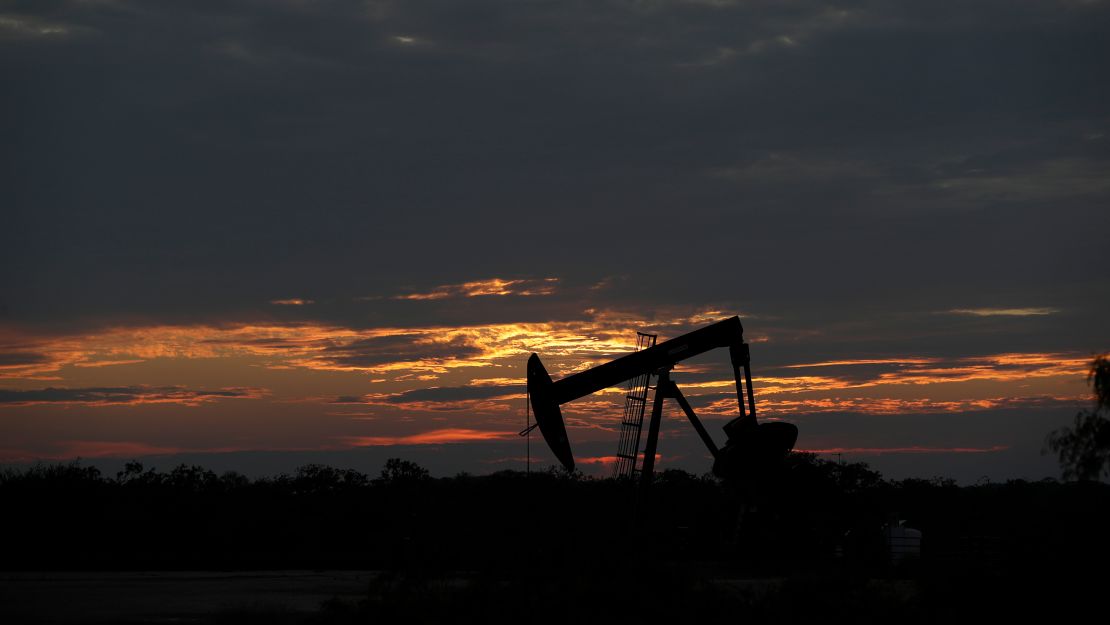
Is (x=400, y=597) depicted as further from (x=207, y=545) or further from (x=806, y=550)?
(x=207, y=545)

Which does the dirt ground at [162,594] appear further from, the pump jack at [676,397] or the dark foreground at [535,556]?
the pump jack at [676,397]

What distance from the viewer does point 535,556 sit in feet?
50.8

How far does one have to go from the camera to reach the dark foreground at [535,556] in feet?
48.4

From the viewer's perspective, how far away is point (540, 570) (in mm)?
15242

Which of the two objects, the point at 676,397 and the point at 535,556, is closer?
the point at 535,556

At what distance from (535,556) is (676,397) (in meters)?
8.75

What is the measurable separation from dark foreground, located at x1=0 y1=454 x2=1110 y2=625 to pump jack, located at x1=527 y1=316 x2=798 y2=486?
2.28ft

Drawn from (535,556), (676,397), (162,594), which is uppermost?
(676,397)

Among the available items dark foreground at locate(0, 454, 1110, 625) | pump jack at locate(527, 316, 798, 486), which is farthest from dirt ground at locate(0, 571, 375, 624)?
pump jack at locate(527, 316, 798, 486)

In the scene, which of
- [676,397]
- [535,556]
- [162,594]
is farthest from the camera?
[676,397]

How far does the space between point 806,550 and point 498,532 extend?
948 centimetres

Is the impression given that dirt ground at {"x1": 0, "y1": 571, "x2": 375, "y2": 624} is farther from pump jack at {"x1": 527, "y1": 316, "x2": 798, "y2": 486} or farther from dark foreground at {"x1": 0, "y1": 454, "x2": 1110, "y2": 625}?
pump jack at {"x1": 527, "y1": 316, "x2": 798, "y2": 486}

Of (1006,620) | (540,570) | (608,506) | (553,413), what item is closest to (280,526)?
(608,506)

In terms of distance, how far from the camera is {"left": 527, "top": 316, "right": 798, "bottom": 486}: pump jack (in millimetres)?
23188
